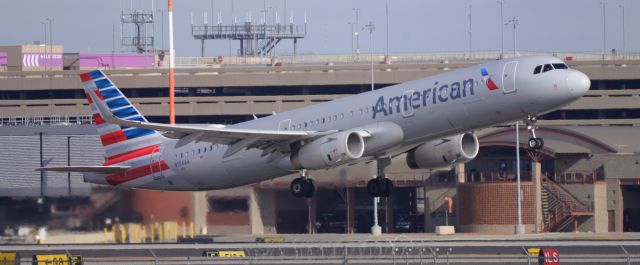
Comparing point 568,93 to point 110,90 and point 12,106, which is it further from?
point 12,106

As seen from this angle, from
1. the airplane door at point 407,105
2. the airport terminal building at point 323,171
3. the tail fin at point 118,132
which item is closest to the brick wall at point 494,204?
the airport terminal building at point 323,171

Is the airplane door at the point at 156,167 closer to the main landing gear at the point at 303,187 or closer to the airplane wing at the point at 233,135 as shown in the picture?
the airplane wing at the point at 233,135

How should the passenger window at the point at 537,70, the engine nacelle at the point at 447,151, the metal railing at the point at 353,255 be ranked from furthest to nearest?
the engine nacelle at the point at 447,151
the passenger window at the point at 537,70
the metal railing at the point at 353,255

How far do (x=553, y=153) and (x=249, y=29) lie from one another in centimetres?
9942

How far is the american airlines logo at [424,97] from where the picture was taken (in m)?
55.2

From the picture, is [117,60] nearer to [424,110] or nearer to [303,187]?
[303,187]

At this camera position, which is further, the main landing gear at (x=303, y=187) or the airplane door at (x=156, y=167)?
the airplane door at (x=156, y=167)

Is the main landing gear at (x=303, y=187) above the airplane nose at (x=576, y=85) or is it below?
below

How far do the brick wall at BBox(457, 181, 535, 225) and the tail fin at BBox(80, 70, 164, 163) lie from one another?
33903 mm

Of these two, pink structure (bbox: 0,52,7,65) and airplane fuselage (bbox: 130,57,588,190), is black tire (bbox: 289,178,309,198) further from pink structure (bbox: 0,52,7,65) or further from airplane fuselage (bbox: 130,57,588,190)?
pink structure (bbox: 0,52,7,65)

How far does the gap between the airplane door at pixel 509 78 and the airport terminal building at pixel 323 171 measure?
17.7 metres

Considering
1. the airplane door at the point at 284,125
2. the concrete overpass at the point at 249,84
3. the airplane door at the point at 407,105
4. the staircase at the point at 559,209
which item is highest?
the concrete overpass at the point at 249,84

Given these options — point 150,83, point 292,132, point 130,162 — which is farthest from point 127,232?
point 150,83

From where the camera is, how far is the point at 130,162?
2598 inches
